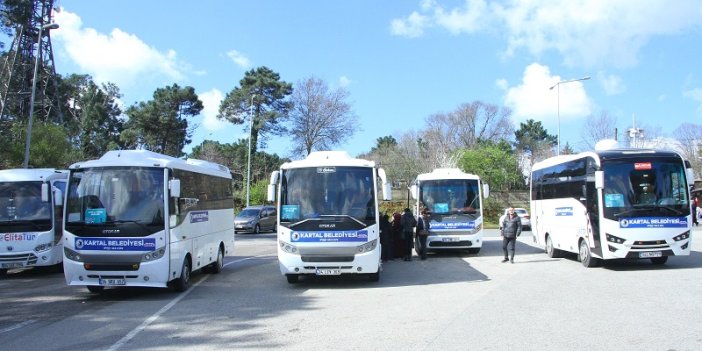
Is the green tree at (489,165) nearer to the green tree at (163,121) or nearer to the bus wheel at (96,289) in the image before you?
the green tree at (163,121)

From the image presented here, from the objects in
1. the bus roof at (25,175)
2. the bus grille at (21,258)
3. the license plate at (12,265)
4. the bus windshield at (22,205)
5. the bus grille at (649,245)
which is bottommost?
the license plate at (12,265)

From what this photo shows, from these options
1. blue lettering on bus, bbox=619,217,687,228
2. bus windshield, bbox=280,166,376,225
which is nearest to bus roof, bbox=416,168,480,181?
blue lettering on bus, bbox=619,217,687,228

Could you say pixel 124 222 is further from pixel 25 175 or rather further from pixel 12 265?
pixel 25 175

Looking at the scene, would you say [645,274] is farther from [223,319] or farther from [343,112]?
[343,112]

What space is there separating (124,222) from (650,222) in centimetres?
1230

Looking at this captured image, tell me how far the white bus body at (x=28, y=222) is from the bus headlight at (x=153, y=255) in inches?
183

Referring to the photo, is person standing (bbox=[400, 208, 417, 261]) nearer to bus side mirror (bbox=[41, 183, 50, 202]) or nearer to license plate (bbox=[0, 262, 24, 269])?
bus side mirror (bbox=[41, 183, 50, 202])

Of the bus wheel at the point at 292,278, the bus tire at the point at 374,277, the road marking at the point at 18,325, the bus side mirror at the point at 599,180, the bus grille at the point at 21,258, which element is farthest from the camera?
the bus grille at the point at 21,258

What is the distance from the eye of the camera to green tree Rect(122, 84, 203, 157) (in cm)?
5559

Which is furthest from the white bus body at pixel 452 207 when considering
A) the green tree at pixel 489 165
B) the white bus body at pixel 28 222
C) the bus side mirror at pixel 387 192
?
the green tree at pixel 489 165

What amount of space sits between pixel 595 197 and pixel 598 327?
7.29 m

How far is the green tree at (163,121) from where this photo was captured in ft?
182

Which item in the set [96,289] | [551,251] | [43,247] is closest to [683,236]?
[551,251]

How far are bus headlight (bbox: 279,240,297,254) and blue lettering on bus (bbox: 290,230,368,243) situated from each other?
25 centimetres
